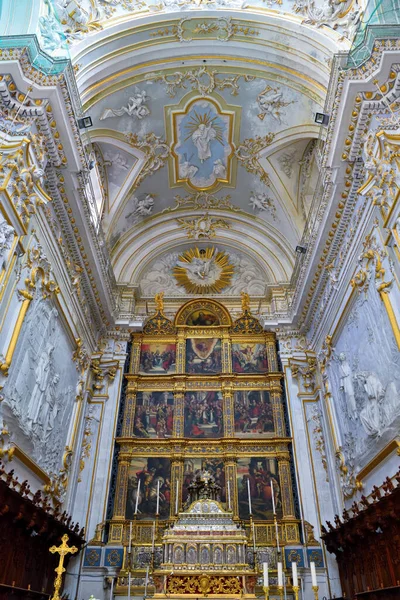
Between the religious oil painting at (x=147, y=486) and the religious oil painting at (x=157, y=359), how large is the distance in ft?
9.09

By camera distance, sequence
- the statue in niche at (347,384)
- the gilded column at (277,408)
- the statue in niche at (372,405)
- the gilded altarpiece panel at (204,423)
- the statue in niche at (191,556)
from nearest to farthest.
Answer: the statue in niche at (372,405) → the statue in niche at (191,556) → the statue in niche at (347,384) → the gilded altarpiece panel at (204,423) → the gilded column at (277,408)

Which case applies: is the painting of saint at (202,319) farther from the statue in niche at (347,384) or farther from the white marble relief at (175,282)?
the statue in niche at (347,384)

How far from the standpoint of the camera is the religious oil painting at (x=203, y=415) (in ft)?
43.9

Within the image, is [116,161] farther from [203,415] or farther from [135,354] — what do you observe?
[203,415]

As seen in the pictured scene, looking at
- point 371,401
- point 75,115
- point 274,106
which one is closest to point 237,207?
point 274,106

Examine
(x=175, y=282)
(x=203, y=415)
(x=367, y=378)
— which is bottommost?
(x=367, y=378)

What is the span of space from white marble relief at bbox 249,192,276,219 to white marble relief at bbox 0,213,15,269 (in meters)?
9.61

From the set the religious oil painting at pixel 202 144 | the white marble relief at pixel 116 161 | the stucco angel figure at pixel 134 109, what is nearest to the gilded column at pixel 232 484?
the religious oil painting at pixel 202 144

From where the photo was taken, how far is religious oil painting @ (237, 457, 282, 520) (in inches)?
477

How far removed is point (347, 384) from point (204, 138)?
854 cm

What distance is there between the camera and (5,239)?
7566 mm

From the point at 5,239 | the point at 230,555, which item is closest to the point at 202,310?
the point at 230,555

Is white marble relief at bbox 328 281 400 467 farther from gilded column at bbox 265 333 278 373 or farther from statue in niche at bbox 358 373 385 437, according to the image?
gilded column at bbox 265 333 278 373

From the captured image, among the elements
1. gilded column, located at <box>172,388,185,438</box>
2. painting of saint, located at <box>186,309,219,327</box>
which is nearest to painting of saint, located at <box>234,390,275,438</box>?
gilded column, located at <box>172,388,185,438</box>
